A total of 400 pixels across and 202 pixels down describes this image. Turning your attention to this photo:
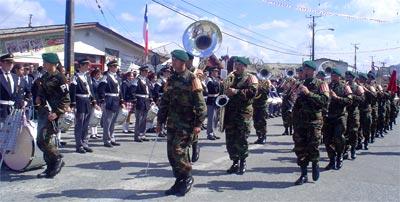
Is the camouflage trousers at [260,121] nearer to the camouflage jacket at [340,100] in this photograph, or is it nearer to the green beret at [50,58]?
the camouflage jacket at [340,100]

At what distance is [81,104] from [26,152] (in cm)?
224

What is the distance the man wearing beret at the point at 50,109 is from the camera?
248 inches

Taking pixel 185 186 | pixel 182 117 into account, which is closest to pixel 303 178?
pixel 185 186

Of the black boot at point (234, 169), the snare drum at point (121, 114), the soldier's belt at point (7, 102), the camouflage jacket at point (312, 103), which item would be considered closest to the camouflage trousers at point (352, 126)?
the camouflage jacket at point (312, 103)

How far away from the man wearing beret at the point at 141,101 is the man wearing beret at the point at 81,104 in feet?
5.97

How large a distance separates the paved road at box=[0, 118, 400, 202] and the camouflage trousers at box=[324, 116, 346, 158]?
1.39 feet

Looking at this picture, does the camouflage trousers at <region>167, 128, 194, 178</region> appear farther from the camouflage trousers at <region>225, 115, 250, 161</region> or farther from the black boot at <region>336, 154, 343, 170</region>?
the black boot at <region>336, 154, 343, 170</region>

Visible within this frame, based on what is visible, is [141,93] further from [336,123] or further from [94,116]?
[336,123]

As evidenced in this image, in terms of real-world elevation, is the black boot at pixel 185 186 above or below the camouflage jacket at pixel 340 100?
below

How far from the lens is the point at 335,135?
7.83 m

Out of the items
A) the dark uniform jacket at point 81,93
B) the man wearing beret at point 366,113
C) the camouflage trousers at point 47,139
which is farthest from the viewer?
the man wearing beret at point 366,113

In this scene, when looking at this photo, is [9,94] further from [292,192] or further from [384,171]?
[384,171]

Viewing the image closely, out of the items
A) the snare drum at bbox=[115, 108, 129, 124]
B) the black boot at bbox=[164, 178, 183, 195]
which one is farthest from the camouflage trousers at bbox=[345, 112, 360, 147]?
the snare drum at bbox=[115, 108, 129, 124]

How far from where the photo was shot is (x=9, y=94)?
732 centimetres
